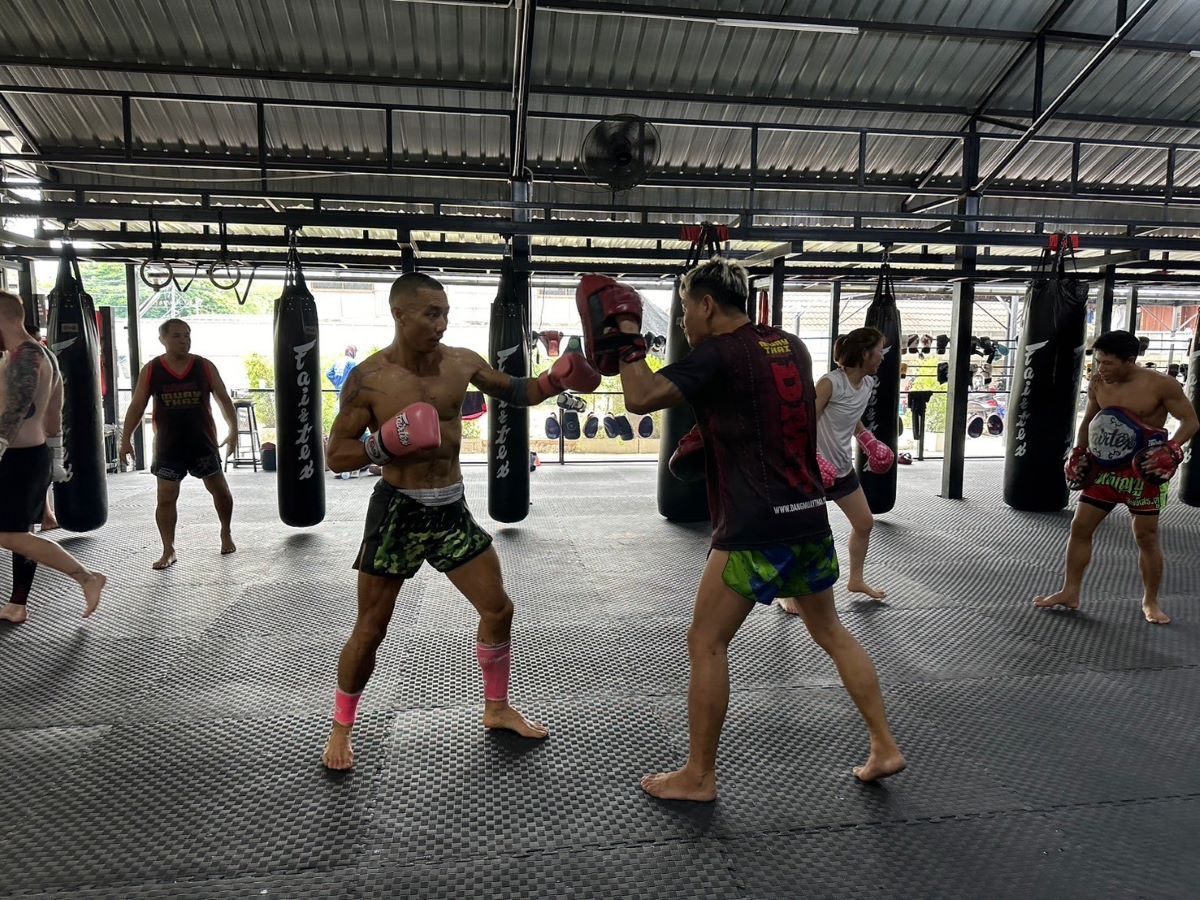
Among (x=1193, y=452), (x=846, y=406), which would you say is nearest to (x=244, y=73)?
(x=846, y=406)

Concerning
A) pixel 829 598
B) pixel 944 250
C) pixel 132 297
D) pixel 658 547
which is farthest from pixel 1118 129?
pixel 132 297

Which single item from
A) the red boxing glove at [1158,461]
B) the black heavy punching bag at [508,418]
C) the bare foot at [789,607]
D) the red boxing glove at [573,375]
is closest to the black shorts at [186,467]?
the black heavy punching bag at [508,418]

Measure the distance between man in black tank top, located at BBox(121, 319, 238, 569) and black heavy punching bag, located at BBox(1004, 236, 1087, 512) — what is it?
5845 millimetres

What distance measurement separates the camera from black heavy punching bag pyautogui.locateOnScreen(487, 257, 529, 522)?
484 centimetres

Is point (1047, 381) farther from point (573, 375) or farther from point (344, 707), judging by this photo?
point (344, 707)

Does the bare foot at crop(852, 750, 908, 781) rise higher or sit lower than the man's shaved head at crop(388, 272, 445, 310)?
lower

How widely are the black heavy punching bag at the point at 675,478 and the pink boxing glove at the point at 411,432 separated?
11.0ft

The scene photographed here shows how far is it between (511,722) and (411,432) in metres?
1.07

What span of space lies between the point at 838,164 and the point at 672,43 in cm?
213

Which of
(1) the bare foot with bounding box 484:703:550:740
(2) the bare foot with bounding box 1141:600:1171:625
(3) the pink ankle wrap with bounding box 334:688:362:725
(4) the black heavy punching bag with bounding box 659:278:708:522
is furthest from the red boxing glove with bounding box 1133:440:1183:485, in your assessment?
(3) the pink ankle wrap with bounding box 334:688:362:725

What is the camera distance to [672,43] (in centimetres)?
571

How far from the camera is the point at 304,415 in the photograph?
4586 mm

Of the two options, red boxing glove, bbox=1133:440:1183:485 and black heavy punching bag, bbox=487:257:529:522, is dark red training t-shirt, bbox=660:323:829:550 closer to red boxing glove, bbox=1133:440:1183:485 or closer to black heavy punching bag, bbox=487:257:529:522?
red boxing glove, bbox=1133:440:1183:485

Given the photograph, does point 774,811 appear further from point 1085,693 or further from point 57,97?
point 57,97
